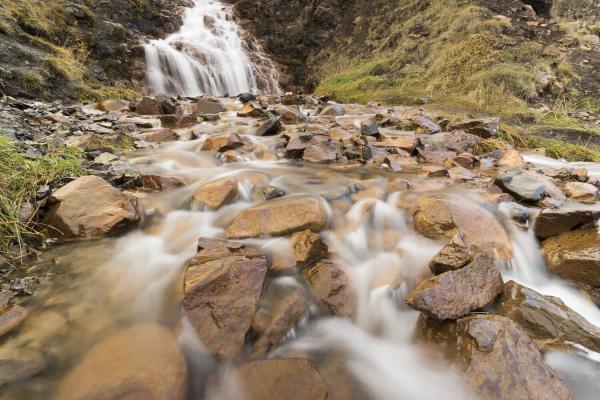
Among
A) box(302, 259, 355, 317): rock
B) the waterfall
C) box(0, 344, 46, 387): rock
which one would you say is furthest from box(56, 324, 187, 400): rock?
the waterfall

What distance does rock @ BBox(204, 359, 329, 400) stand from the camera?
142 cm

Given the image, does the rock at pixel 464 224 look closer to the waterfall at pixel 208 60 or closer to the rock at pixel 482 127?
the rock at pixel 482 127

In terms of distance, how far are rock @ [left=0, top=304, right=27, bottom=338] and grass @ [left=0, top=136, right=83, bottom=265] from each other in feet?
1.56

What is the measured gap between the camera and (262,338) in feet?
5.53

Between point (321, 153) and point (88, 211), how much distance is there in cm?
293

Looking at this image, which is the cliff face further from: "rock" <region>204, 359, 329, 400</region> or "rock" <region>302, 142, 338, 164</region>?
"rock" <region>204, 359, 329, 400</region>

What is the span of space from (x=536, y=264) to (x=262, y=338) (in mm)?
2090

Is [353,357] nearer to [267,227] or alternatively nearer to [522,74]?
[267,227]

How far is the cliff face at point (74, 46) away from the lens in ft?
22.8

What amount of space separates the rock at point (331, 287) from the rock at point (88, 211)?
61.2 inches

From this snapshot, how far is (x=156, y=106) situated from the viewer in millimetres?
7430

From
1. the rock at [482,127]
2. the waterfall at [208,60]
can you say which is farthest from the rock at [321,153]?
the waterfall at [208,60]

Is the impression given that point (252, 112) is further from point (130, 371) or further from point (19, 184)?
point (130, 371)

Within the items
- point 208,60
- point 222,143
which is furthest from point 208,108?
point 208,60
